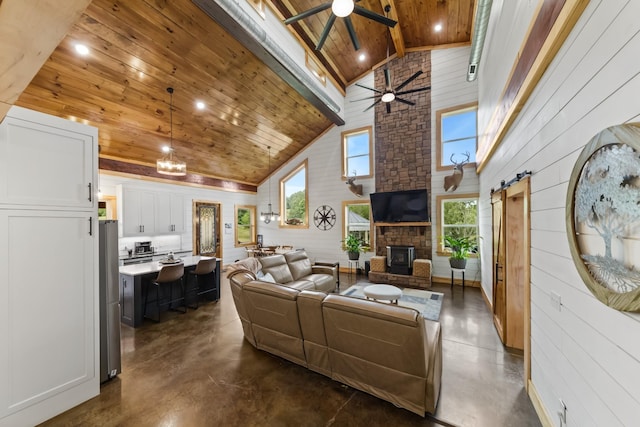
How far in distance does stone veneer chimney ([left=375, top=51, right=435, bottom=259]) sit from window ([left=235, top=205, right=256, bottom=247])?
488 cm

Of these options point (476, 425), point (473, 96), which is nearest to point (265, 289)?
point (476, 425)

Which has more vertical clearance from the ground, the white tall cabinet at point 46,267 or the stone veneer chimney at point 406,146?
the stone veneer chimney at point 406,146

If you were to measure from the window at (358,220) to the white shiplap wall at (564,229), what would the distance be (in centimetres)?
508

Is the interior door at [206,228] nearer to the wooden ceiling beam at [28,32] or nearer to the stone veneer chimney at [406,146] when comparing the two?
the stone veneer chimney at [406,146]

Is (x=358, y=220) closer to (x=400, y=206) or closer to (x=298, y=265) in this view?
(x=400, y=206)

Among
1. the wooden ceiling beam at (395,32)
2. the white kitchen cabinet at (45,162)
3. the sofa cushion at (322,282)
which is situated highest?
the wooden ceiling beam at (395,32)

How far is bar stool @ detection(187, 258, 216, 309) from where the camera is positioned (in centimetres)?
463

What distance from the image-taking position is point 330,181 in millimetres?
7973

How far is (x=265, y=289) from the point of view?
9.00ft

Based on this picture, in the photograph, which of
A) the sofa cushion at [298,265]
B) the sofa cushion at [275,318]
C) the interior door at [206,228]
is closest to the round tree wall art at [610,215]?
the sofa cushion at [275,318]

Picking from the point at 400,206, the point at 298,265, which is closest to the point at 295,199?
the point at 400,206

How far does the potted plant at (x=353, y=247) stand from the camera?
7.11 m

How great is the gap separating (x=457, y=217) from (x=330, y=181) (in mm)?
3742

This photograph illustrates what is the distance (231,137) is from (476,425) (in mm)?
6839
